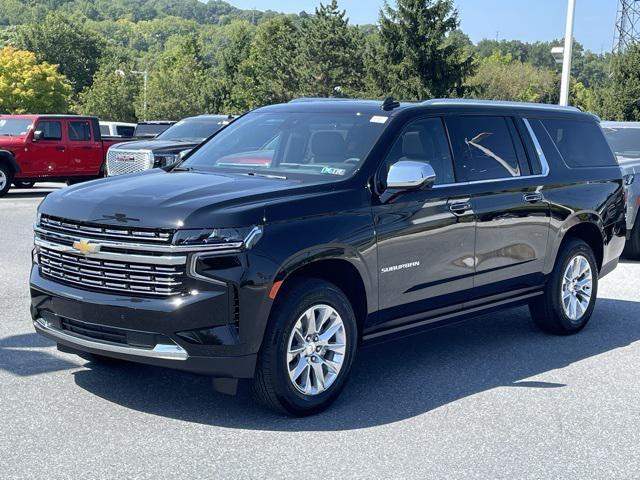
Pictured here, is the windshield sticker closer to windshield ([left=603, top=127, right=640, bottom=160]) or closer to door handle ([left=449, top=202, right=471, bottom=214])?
door handle ([left=449, top=202, right=471, bottom=214])

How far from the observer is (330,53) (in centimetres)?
→ 6756

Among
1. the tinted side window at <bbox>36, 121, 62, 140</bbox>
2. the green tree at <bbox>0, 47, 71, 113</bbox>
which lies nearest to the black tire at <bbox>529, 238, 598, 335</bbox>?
the tinted side window at <bbox>36, 121, 62, 140</bbox>

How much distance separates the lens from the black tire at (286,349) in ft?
16.7

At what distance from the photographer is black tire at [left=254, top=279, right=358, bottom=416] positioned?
509 centimetres

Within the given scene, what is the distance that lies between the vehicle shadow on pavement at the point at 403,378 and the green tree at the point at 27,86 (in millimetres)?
70822

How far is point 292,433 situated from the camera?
16.7 ft

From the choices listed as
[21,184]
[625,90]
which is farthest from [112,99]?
[21,184]

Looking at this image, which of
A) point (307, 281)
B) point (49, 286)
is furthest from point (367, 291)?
point (49, 286)

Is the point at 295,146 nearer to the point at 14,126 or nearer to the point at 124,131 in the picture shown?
the point at 14,126

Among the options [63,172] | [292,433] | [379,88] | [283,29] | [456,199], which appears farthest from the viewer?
[283,29]

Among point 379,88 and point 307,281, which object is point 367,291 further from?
point 379,88

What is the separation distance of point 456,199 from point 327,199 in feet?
4.20

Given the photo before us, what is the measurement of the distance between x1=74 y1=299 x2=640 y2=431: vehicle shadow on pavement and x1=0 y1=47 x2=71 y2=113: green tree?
7082 cm

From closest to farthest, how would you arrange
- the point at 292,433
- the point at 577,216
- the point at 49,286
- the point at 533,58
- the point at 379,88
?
the point at 292,433
the point at 49,286
the point at 577,216
the point at 379,88
the point at 533,58
